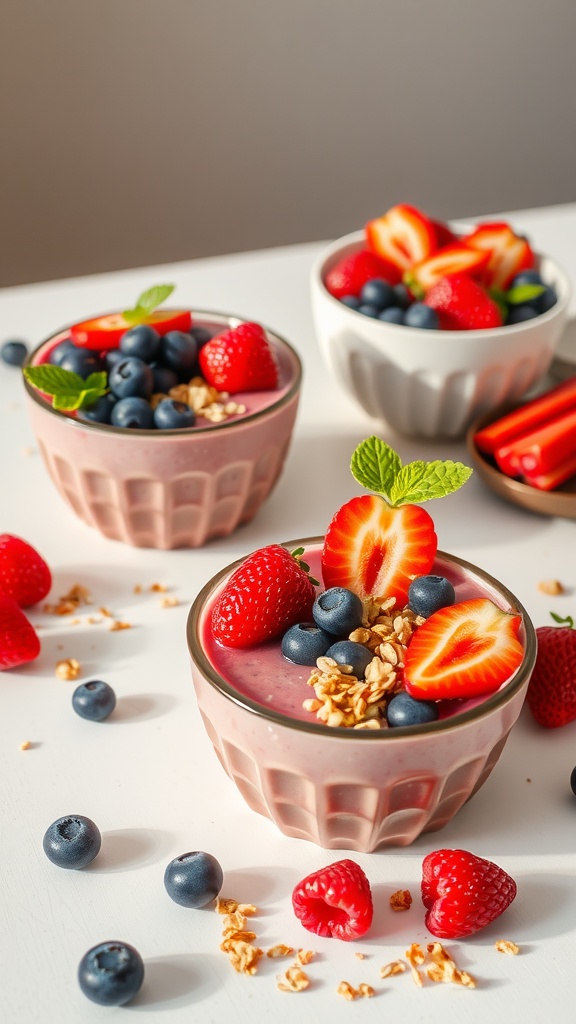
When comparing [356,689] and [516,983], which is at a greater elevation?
[356,689]

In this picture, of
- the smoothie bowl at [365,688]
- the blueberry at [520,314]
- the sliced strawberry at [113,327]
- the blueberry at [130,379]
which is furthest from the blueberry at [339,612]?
the blueberry at [520,314]

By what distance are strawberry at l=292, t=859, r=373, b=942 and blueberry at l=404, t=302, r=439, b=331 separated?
2.63 ft

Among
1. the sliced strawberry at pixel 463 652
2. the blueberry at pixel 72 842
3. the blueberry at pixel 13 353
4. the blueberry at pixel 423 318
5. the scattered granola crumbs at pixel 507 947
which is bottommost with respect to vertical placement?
the blueberry at pixel 13 353

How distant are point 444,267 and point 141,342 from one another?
468 mm

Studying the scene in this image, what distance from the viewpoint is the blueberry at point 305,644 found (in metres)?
0.95

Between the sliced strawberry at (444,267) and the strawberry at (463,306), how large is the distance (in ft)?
0.14

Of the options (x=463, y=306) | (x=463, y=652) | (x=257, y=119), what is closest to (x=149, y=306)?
(x=463, y=306)

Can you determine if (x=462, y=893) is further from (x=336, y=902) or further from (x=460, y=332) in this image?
(x=460, y=332)

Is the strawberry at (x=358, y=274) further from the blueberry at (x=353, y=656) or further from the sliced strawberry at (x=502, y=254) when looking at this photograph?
the blueberry at (x=353, y=656)

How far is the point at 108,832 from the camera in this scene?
1.00m

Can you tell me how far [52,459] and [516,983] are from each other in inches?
31.9

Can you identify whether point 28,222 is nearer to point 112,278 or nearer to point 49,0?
point 49,0

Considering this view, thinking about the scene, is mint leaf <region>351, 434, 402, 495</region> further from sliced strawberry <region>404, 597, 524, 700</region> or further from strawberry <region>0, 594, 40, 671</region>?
strawberry <region>0, 594, 40, 671</region>

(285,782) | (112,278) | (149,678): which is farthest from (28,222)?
(285,782)
